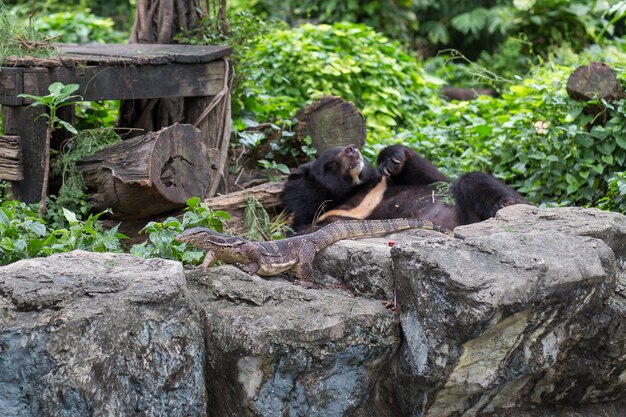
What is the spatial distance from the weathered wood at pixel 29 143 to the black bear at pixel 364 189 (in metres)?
1.76

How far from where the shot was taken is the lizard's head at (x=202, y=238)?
4.14 m

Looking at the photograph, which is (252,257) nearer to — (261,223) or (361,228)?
(361,228)

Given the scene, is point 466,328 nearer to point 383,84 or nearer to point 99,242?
point 99,242

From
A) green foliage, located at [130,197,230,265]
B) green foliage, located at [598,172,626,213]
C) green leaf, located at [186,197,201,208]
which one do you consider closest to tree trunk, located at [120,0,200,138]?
green leaf, located at [186,197,201,208]

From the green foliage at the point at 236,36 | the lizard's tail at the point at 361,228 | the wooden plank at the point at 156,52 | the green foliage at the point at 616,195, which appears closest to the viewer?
the lizard's tail at the point at 361,228

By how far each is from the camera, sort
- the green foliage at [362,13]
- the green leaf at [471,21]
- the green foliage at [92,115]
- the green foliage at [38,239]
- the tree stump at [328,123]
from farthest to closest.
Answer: the green leaf at [471,21]
the green foliage at [362,13]
the tree stump at [328,123]
the green foliage at [92,115]
the green foliage at [38,239]

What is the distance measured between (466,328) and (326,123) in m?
3.64

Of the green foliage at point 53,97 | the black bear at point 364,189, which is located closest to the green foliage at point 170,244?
the green foliage at point 53,97

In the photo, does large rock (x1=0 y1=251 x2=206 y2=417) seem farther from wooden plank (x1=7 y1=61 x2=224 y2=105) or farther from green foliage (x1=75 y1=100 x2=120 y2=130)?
green foliage (x1=75 y1=100 x2=120 y2=130)

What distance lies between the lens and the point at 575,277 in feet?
12.2

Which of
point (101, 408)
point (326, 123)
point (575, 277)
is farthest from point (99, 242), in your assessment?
point (326, 123)

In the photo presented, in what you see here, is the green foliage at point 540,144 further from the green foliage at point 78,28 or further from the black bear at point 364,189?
the green foliage at point 78,28

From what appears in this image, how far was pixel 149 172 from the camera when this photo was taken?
5.02 m

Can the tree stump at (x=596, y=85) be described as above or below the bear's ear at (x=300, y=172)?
above
